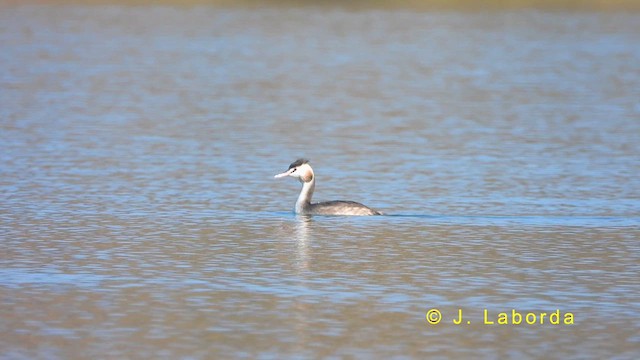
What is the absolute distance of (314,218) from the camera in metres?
18.7

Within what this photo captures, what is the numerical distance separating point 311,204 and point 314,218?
379mm

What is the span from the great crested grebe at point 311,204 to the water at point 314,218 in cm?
27

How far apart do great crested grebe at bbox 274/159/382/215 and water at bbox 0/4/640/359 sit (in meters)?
0.27

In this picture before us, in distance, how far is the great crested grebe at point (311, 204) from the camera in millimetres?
18406

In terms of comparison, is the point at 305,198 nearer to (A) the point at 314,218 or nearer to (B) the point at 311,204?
(B) the point at 311,204

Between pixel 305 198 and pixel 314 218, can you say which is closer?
pixel 314 218

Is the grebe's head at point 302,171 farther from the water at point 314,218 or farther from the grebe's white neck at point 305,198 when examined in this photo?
the water at point 314,218

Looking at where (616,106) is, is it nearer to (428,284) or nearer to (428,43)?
(428,284)

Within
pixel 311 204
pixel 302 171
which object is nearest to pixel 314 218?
pixel 311 204

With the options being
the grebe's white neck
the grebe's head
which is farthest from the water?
the grebe's head

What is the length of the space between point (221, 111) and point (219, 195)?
40.7ft

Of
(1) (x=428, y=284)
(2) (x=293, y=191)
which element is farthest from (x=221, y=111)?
(1) (x=428, y=284)

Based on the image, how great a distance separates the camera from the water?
12.3 metres

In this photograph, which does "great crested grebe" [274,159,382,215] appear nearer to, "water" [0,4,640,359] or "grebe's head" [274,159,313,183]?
"grebe's head" [274,159,313,183]
